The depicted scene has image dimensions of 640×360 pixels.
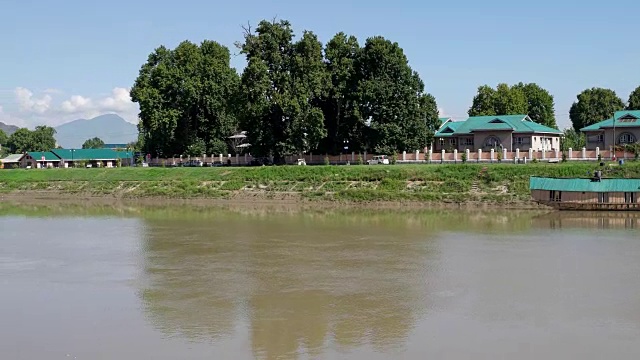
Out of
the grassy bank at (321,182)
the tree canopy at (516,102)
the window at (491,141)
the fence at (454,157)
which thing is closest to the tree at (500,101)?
the tree canopy at (516,102)

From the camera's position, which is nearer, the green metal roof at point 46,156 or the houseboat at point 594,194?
the houseboat at point 594,194

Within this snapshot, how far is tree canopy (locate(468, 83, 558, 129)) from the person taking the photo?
298 feet

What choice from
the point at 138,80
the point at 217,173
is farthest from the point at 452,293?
the point at 138,80

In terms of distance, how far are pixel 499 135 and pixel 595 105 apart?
41090 millimetres

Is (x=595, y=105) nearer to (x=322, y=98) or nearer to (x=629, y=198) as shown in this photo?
(x=322, y=98)

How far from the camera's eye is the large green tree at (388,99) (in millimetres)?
64875

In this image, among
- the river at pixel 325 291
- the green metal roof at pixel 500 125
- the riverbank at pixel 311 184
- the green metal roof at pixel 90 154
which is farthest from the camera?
the green metal roof at pixel 90 154

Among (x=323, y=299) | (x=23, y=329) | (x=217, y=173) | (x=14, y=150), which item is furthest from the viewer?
(x=14, y=150)

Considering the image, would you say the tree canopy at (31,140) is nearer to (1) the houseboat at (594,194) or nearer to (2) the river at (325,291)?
(2) the river at (325,291)

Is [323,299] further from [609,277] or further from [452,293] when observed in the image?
[609,277]

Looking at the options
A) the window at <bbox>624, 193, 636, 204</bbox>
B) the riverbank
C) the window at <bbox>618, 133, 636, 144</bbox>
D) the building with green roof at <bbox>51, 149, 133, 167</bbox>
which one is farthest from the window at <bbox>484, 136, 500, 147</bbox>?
the building with green roof at <bbox>51, 149, 133, 167</bbox>

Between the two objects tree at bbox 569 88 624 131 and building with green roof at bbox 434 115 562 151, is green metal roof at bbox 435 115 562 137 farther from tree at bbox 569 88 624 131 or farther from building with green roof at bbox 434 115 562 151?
tree at bbox 569 88 624 131

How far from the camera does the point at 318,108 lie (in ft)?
214

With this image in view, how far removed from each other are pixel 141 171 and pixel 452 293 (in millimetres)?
51173
